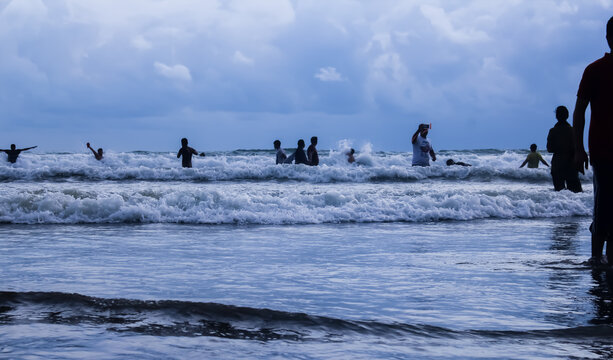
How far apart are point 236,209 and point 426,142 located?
6.99 metres

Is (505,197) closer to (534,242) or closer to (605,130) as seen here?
(534,242)

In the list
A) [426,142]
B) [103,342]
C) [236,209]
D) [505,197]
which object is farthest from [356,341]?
[426,142]

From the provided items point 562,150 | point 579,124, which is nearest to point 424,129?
point 562,150

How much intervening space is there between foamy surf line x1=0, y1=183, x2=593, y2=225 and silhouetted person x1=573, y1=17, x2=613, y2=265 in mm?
5418

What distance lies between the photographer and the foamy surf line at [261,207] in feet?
34.2

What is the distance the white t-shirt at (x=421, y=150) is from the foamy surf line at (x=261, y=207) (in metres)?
4.02

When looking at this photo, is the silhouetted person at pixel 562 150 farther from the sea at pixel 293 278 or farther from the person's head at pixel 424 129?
the person's head at pixel 424 129

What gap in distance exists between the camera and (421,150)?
1659 cm

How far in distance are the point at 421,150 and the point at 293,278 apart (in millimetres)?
12053

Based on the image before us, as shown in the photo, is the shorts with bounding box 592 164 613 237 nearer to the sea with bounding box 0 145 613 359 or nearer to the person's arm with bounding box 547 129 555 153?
the sea with bounding box 0 145 613 359

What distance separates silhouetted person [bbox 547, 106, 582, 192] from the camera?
11.9 m

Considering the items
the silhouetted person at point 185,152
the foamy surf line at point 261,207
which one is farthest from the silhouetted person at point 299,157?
the foamy surf line at point 261,207

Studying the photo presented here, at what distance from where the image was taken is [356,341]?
10.5 feet

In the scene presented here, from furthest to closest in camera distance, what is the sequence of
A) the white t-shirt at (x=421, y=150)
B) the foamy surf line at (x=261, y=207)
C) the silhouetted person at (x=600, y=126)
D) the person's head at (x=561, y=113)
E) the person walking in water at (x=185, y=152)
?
the person walking in water at (x=185, y=152) → the white t-shirt at (x=421, y=150) → the person's head at (x=561, y=113) → the foamy surf line at (x=261, y=207) → the silhouetted person at (x=600, y=126)
